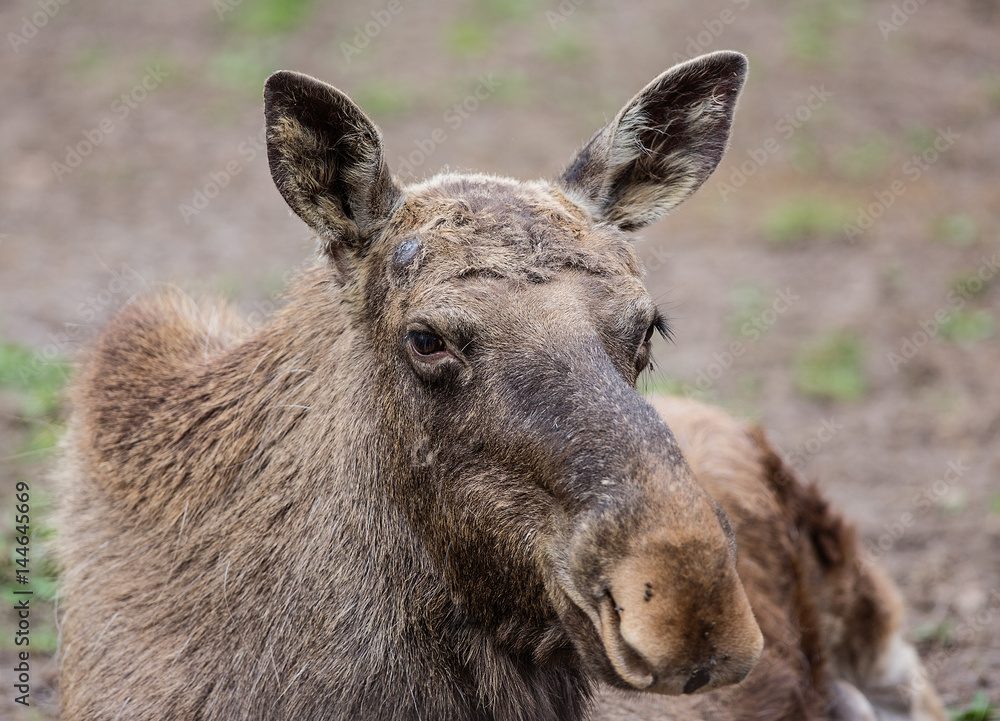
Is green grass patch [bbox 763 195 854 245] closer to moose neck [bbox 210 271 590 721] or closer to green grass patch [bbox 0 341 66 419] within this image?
green grass patch [bbox 0 341 66 419]

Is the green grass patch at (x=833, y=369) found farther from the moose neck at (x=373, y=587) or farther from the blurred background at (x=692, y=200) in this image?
the moose neck at (x=373, y=587)

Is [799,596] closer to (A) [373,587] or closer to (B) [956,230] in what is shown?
(A) [373,587]

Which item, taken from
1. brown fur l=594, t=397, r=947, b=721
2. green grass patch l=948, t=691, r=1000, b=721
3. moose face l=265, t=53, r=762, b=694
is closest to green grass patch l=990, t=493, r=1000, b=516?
brown fur l=594, t=397, r=947, b=721

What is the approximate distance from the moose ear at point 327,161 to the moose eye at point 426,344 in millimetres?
628

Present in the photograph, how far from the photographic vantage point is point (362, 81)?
1530 cm

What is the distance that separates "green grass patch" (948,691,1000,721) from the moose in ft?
7.79

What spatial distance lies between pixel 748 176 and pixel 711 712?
34.0 feet

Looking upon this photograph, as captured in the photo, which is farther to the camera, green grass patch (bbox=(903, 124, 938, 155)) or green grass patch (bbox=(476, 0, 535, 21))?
green grass patch (bbox=(476, 0, 535, 21))

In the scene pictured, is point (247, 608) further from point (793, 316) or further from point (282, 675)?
point (793, 316)

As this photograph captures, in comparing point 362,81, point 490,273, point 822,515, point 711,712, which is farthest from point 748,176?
point 490,273

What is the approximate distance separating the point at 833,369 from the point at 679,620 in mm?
7797

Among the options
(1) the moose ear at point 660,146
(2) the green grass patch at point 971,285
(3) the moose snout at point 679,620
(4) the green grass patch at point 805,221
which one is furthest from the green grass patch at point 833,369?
(3) the moose snout at point 679,620

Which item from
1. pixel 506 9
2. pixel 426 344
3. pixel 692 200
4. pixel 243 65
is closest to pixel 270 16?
pixel 243 65

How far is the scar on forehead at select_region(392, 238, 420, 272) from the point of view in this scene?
3727 millimetres
